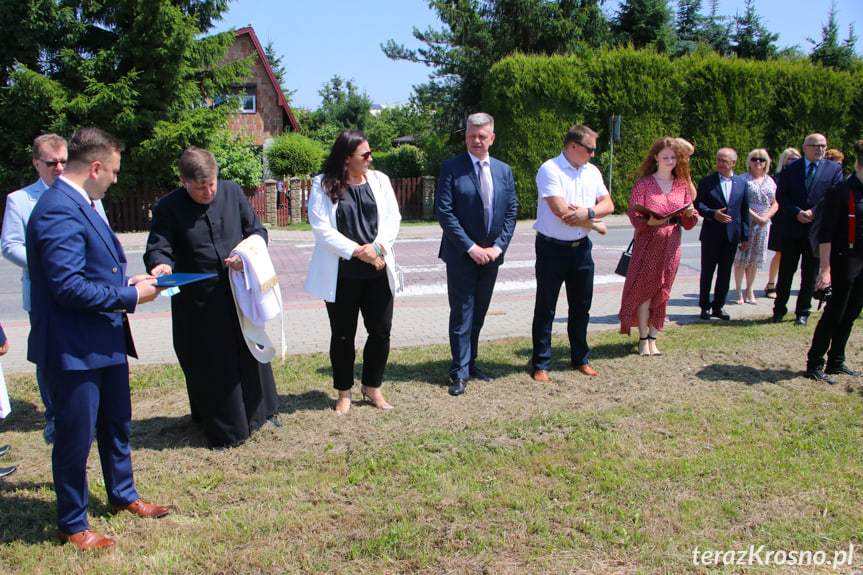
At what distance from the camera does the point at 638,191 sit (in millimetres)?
6109

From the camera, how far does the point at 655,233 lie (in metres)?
6.14

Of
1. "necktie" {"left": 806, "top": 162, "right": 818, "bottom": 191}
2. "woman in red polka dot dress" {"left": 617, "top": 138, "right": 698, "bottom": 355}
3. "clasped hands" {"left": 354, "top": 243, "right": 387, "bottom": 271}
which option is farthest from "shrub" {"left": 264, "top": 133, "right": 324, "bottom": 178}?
"clasped hands" {"left": 354, "top": 243, "right": 387, "bottom": 271}

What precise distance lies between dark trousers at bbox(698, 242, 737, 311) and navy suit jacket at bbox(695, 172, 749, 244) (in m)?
0.10

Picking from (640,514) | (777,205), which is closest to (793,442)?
(640,514)

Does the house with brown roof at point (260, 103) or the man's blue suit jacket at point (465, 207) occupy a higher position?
the house with brown roof at point (260, 103)

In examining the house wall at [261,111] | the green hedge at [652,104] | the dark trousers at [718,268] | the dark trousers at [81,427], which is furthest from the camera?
the house wall at [261,111]

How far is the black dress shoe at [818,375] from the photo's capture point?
17.9 ft

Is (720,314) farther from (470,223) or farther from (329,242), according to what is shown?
(329,242)

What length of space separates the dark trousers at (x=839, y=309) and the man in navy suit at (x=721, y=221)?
2.31 metres

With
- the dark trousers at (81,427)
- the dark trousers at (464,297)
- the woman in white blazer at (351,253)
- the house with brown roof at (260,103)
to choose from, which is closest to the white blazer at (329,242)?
the woman in white blazer at (351,253)

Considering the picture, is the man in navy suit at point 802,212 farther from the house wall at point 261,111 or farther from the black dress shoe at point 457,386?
the house wall at point 261,111

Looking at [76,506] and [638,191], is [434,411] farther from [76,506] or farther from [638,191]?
[638,191]

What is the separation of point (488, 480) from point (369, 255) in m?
1.77

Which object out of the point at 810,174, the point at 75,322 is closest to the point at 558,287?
the point at 75,322
